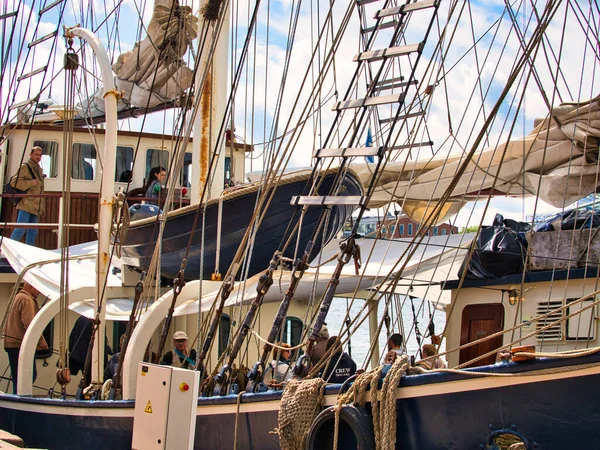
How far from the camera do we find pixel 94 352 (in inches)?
337

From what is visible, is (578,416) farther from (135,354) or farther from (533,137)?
(533,137)

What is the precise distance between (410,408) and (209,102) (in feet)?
22.5

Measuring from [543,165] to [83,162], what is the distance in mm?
8840

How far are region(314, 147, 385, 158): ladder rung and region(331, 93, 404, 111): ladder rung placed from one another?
32cm

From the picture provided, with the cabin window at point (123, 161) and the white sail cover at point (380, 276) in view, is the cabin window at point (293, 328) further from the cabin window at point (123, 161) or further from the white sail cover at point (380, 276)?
the cabin window at point (123, 161)

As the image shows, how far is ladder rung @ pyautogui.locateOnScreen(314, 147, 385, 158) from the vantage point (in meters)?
6.03

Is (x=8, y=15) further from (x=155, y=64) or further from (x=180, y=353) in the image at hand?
(x=180, y=353)

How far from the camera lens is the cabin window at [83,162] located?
1497cm

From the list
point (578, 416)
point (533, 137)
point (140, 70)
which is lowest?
point (578, 416)

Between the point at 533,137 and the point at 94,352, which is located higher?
the point at 533,137

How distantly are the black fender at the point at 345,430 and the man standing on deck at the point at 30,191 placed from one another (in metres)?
9.30

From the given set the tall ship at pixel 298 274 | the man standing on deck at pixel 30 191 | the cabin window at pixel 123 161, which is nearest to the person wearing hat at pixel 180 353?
the tall ship at pixel 298 274

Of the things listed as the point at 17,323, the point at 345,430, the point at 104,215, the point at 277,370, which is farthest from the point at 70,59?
the point at 345,430

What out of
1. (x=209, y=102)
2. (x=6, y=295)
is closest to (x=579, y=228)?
(x=209, y=102)
